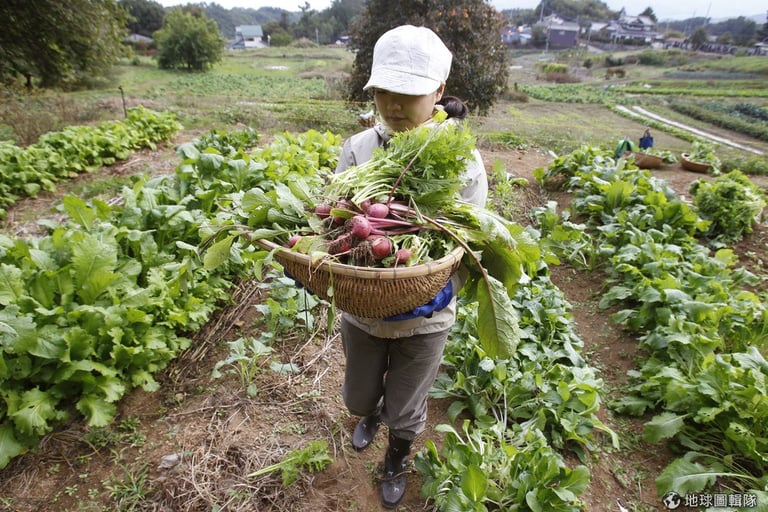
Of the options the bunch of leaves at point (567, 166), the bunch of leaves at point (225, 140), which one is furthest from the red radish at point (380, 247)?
the bunch of leaves at point (567, 166)

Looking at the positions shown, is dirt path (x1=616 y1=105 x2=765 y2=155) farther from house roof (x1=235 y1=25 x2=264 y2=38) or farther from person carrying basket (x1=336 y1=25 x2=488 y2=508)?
house roof (x1=235 y1=25 x2=264 y2=38)

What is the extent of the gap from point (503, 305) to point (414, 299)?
1.35 feet

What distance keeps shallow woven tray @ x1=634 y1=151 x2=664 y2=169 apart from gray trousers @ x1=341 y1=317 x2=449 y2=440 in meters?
9.59

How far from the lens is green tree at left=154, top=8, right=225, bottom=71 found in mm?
35469

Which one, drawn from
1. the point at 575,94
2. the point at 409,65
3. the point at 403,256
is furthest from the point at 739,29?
the point at 403,256

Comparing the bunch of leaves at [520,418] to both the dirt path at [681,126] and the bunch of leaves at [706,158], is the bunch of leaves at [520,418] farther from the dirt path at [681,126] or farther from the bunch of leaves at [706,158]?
the dirt path at [681,126]

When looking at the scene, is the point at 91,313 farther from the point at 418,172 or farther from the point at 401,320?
the point at 418,172

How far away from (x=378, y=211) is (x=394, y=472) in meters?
1.83

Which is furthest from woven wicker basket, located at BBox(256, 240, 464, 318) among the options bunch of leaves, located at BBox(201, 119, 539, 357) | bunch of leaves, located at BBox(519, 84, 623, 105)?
bunch of leaves, located at BBox(519, 84, 623, 105)

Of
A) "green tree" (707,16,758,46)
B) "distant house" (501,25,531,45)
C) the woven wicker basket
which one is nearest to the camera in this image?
the woven wicker basket

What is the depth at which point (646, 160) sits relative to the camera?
9.48 metres

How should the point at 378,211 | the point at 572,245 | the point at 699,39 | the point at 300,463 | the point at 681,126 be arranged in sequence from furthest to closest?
1. the point at 699,39
2. the point at 681,126
3. the point at 572,245
4. the point at 300,463
5. the point at 378,211

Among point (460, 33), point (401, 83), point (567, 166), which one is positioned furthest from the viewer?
point (460, 33)

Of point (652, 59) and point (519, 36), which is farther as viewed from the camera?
point (519, 36)
